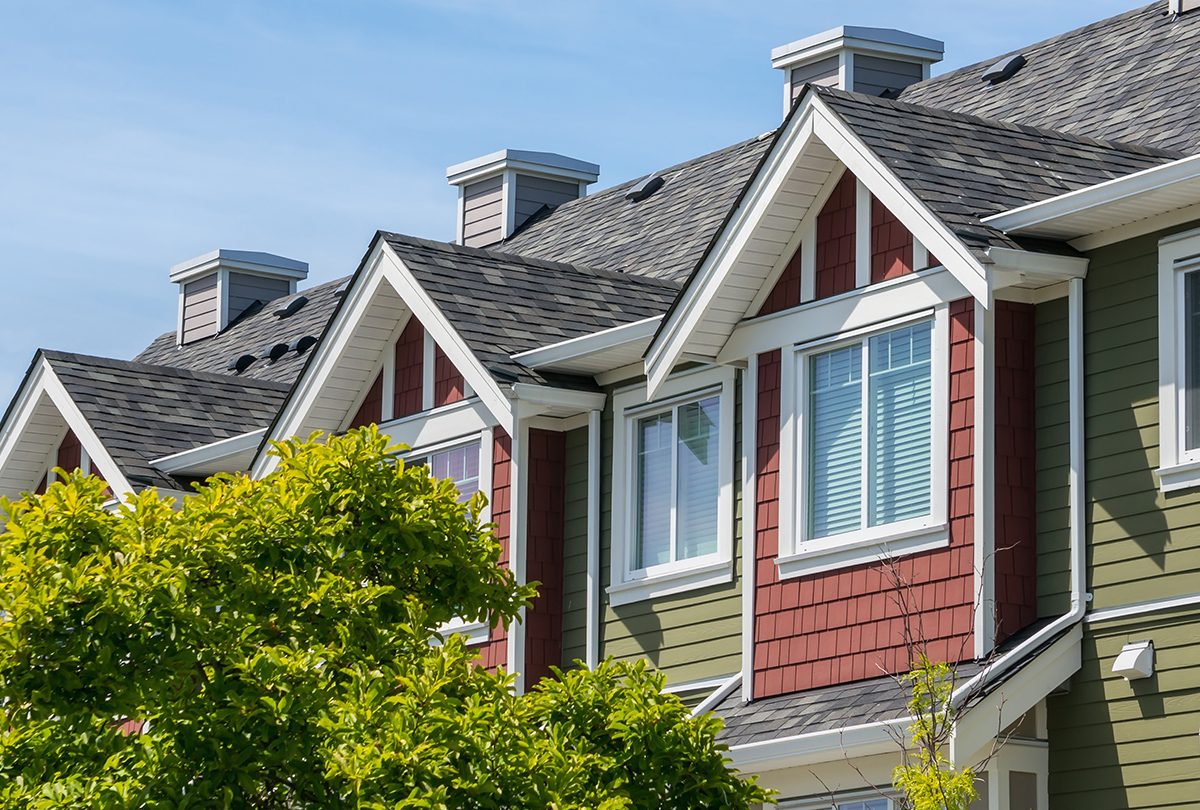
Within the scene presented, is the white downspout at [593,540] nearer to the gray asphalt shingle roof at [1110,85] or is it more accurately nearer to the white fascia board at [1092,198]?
the gray asphalt shingle roof at [1110,85]

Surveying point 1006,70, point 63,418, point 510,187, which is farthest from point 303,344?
point 1006,70

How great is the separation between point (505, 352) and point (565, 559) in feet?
6.36

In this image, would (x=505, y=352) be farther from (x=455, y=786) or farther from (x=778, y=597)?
(x=455, y=786)

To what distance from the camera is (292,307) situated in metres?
33.2

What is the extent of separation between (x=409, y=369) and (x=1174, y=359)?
8762 millimetres

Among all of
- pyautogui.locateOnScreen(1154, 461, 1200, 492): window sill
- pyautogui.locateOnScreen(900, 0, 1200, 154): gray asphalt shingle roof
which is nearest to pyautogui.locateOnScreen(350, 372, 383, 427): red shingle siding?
pyautogui.locateOnScreen(900, 0, 1200, 154): gray asphalt shingle roof

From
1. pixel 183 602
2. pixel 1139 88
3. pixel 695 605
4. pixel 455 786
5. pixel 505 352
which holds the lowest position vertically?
pixel 455 786

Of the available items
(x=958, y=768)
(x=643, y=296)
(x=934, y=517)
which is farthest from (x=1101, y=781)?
(x=643, y=296)

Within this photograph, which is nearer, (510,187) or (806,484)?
(806,484)

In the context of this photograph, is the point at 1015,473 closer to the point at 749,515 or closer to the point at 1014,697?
the point at 1014,697

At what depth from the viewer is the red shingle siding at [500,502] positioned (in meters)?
20.5

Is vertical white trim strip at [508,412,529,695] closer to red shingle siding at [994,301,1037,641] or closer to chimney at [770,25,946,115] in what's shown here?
red shingle siding at [994,301,1037,641]

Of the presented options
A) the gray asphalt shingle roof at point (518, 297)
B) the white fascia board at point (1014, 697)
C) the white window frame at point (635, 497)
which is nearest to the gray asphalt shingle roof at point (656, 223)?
the gray asphalt shingle roof at point (518, 297)

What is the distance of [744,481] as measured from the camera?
714 inches
